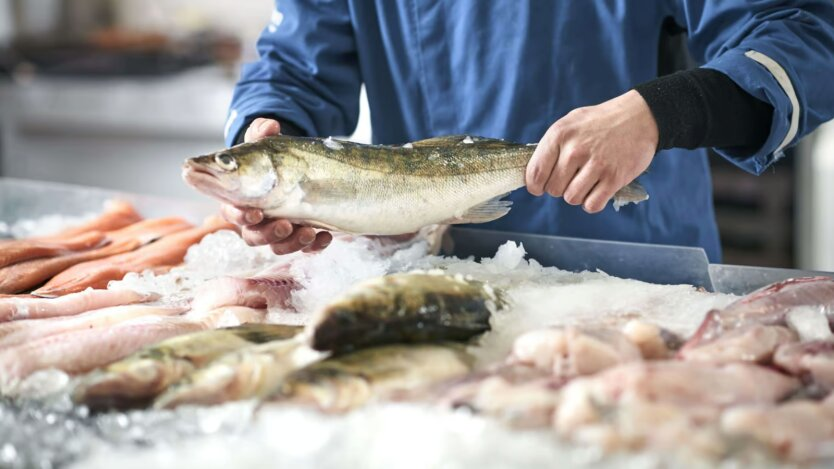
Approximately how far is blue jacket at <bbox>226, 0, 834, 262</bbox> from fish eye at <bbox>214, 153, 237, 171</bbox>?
646 mm

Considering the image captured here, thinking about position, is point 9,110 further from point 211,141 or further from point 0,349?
point 0,349

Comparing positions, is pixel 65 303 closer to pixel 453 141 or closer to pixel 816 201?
pixel 453 141

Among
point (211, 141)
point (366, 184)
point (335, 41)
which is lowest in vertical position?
point (211, 141)

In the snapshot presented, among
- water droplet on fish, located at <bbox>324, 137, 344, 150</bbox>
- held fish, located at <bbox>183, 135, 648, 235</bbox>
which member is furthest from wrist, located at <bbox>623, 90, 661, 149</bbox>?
water droplet on fish, located at <bbox>324, 137, 344, 150</bbox>

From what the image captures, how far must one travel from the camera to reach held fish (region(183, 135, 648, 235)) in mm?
1570

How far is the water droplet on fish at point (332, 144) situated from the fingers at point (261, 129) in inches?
12.6

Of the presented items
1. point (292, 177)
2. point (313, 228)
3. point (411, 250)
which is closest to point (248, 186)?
point (292, 177)

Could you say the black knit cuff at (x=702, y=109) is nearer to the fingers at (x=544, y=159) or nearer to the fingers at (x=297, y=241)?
the fingers at (x=544, y=159)

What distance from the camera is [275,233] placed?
1672 millimetres

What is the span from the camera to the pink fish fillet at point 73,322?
1.43 meters

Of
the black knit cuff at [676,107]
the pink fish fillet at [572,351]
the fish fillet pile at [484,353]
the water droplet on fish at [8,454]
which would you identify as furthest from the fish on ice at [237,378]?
the black knit cuff at [676,107]

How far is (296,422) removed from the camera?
1.05 m

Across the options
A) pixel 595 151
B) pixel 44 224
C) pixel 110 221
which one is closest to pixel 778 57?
pixel 595 151

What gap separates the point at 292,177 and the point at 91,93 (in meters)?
4.55
